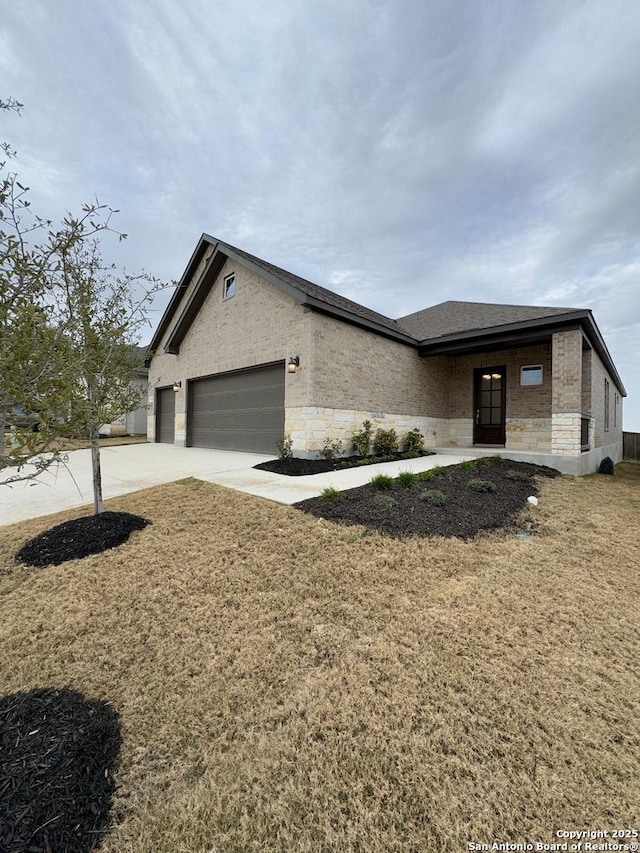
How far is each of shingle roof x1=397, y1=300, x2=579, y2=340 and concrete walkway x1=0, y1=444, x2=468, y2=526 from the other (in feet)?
12.8

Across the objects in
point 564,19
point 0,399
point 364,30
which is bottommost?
point 0,399

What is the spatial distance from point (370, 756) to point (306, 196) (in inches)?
576

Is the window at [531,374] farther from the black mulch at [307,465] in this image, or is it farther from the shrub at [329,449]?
the shrub at [329,449]

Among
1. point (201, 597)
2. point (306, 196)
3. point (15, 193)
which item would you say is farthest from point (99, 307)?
point (306, 196)

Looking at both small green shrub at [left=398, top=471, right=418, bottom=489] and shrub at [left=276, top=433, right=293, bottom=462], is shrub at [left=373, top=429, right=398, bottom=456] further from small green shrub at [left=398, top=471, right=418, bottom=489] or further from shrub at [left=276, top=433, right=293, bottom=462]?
small green shrub at [left=398, top=471, right=418, bottom=489]

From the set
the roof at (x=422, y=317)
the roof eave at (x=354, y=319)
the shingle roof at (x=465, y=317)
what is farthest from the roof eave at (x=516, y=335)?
the roof eave at (x=354, y=319)

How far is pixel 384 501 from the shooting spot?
188 inches

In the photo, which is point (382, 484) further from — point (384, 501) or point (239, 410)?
point (239, 410)

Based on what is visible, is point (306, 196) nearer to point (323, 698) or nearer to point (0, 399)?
point (0, 399)

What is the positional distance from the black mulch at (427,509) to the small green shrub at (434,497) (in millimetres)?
66

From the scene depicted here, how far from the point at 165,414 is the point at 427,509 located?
1246 centimetres

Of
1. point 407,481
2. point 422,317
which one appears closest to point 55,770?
point 407,481

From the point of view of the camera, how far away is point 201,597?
2834 mm

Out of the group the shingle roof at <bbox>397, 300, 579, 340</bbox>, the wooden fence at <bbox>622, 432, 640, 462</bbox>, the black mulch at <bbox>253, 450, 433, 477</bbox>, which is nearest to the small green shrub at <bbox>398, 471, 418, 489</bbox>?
the black mulch at <bbox>253, 450, 433, 477</bbox>
